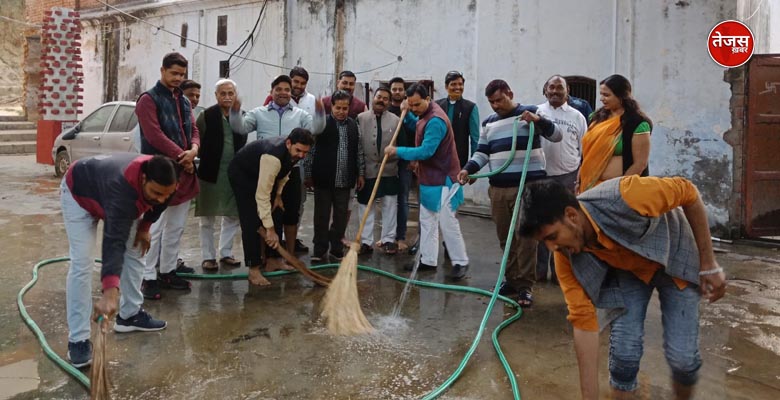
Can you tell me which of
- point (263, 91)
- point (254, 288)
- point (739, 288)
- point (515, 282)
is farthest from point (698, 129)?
point (263, 91)

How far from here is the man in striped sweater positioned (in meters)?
4.98

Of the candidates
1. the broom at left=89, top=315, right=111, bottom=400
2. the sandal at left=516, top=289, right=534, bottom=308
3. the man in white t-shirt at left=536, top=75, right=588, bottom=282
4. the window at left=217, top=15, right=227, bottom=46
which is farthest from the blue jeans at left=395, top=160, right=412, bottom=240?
the window at left=217, top=15, right=227, bottom=46

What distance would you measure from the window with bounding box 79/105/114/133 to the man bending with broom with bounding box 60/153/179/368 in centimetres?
787

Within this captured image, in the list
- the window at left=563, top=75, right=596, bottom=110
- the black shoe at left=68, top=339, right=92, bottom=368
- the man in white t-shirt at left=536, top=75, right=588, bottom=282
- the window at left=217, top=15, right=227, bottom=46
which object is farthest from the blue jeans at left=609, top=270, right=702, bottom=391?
the window at left=217, top=15, right=227, bottom=46

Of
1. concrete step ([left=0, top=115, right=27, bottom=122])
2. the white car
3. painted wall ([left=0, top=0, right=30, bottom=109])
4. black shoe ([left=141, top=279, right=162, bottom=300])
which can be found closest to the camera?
black shoe ([left=141, top=279, right=162, bottom=300])

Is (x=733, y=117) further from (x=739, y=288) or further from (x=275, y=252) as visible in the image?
(x=275, y=252)

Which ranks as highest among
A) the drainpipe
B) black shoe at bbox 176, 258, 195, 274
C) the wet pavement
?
the drainpipe

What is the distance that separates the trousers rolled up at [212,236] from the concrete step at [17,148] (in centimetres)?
1374

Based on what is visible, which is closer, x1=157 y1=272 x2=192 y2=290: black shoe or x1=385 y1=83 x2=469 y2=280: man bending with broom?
x1=157 y1=272 x2=192 y2=290: black shoe

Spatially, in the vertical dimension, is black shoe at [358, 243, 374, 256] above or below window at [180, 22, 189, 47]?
below

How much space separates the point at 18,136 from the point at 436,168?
16.0m

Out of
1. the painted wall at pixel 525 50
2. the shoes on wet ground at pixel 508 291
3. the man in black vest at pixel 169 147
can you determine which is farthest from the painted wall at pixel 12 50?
the shoes on wet ground at pixel 508 291

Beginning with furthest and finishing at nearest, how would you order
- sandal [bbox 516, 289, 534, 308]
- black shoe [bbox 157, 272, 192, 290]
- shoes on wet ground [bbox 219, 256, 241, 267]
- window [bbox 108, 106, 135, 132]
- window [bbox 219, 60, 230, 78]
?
window [bbox 219, 60, 230, 78] → window [bbox 108, 106, 135, 132] → shoes on wet ground [bbox 219, 256, 241, 267] → black shoe [bbox 157, 272, 192, 290] → sandal [bbox 516, 289, 534, 308]

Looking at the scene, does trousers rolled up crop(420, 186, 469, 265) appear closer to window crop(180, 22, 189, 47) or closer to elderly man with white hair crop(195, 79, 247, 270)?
elderly man with white hair crop(195, 79, 247, 270)
